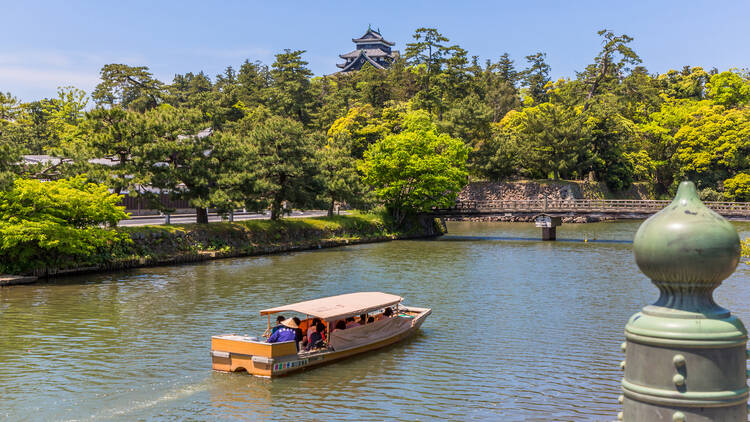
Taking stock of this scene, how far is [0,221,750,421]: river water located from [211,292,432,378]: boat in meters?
0.39

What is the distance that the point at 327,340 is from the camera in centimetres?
2008

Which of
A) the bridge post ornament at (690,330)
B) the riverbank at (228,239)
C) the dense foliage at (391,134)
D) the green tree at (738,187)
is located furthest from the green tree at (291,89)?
the bridge post ornament at (690,330)

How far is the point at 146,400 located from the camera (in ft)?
53.5

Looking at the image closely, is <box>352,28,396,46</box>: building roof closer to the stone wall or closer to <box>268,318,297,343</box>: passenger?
the stone wall

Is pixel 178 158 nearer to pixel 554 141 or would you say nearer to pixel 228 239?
pixel 228 239

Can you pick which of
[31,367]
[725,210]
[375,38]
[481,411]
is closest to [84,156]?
[31,367]

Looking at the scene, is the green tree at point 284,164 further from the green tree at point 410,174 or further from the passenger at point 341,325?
the passenger at point 341,325

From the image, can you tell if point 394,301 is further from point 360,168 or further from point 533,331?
point 360,168

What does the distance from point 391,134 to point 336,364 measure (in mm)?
55712

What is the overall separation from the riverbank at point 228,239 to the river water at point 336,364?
1704 millimetres

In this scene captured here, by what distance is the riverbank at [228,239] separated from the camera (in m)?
39.6

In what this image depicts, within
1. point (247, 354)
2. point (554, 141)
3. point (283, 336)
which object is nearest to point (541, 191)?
point (554, 141)

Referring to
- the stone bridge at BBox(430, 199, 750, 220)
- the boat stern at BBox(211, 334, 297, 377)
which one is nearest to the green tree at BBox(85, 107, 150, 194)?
the boat stern at BBox(211, 334, 297, 377)

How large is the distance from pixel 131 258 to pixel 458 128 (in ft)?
178
